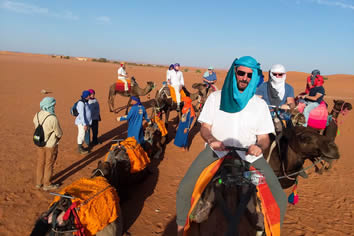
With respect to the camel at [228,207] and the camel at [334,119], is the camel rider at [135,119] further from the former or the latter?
the camel at [334,119]

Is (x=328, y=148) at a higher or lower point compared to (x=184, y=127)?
higher

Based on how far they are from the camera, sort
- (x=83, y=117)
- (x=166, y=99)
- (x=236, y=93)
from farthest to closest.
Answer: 1. (x=166, y=99)
2. (x=83, y=117)
3. (x=236, y=93)

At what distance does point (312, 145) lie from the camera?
4.04 m

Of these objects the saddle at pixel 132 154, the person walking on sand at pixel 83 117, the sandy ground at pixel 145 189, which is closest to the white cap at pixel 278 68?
the sandy ground at pixel 145 189

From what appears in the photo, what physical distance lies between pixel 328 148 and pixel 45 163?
610cm

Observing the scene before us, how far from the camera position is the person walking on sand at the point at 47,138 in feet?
18.1

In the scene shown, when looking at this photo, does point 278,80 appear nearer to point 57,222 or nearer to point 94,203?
point 94,203

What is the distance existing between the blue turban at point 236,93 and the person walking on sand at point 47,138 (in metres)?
4.44

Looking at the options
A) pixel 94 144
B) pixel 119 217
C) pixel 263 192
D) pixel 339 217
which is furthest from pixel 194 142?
pixel 263 192

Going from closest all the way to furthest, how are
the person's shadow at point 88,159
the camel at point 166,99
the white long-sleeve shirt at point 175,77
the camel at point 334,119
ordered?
1. the person's shadow at point 88,159
2. the camel at point 334,119
3. the camel at point 166,99
4. the white long-sleeve shirt at point 175,77

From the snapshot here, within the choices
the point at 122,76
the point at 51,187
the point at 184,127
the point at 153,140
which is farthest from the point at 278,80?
the point at 122,76

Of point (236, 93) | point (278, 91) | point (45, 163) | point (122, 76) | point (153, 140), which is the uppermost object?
point (122, 76)

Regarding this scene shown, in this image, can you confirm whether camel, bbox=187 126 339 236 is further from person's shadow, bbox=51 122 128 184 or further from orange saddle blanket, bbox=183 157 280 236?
person's shadow, bbox=51 122 128 184

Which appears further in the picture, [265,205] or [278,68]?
[278,68]
